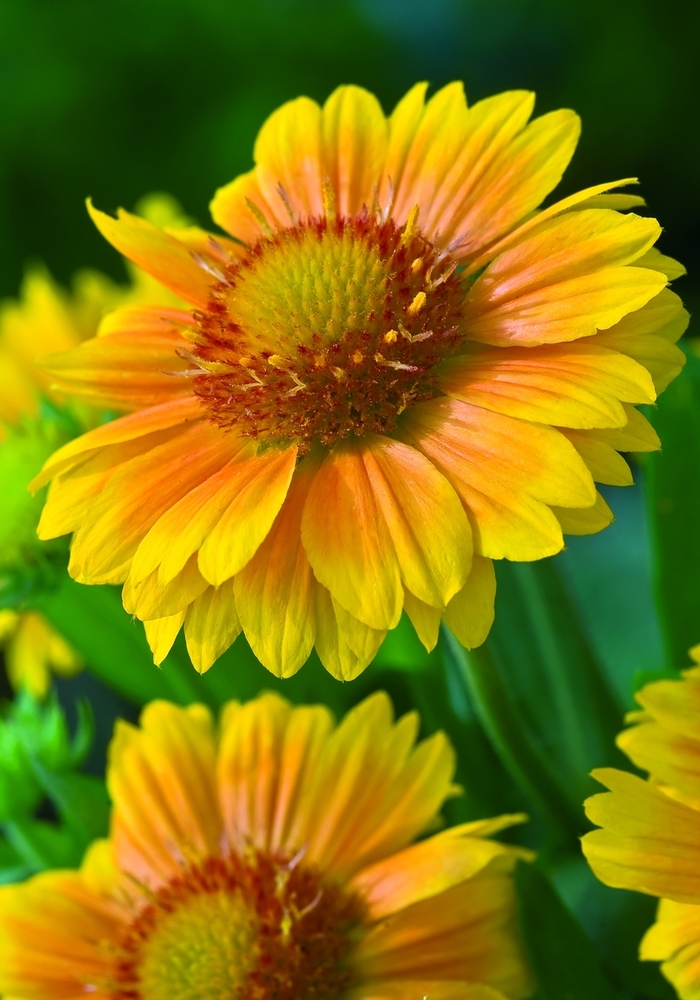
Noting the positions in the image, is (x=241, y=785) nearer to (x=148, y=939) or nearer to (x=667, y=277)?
(x=148, y=939)

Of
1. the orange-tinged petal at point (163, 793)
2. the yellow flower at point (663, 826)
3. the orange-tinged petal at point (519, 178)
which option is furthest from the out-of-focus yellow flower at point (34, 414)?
the yellow flower at point (663, 826)

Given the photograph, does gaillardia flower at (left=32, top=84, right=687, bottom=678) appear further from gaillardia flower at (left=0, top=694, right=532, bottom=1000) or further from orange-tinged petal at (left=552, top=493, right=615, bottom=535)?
gaillardia flower at (left=0, top=694, right=532, bottom=1000)

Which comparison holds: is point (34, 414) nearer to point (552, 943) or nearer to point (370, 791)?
point (370, 791)

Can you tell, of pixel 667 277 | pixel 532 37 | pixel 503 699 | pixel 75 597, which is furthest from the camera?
pixel 532 37

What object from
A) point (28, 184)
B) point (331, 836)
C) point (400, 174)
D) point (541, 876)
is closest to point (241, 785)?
point (331, 836)

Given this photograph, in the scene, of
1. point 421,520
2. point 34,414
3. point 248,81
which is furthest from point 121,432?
point 248,81

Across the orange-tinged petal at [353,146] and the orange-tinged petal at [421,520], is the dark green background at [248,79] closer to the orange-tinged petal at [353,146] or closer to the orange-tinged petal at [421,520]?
the orange-tinged petal at [353,146]
